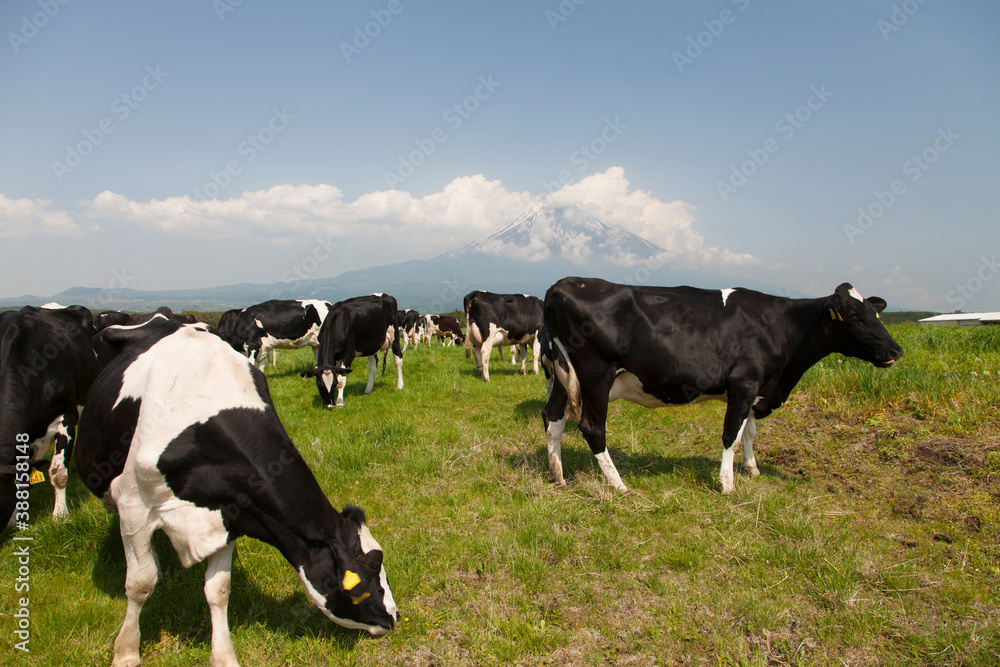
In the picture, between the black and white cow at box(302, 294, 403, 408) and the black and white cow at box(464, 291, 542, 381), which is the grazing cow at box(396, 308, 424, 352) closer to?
the black and white cow at box(464, 291, 542, 381)

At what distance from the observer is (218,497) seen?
3271 mm

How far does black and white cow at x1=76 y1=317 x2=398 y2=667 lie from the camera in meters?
3.23

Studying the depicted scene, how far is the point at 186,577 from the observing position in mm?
4387

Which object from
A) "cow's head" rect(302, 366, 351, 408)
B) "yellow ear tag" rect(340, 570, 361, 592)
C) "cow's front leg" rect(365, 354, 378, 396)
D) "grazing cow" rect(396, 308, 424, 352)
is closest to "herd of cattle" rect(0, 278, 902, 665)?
"yellow ear tag" rect(340, 570, 361, 592)

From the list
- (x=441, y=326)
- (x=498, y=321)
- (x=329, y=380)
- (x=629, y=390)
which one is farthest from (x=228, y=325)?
(x=441, y=326)

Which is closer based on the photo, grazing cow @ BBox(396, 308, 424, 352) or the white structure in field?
the white structure in field

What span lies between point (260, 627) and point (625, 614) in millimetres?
2633

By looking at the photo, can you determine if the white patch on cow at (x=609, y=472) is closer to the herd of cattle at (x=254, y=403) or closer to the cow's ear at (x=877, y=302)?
the herd of cattle at (x=254, y=403)

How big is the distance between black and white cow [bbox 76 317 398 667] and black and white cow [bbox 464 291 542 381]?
38.0 ft

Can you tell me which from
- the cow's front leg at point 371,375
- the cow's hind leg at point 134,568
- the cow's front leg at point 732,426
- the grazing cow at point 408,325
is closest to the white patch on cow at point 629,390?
the cow's front leg at point 732,426

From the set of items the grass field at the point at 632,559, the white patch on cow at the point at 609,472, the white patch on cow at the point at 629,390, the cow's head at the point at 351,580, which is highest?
the white patch on cow at the point at 629,390

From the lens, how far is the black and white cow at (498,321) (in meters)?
15.5

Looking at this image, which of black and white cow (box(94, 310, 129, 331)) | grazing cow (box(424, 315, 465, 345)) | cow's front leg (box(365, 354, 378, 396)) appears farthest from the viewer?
grazing cow (box(424, 315, 465, 345))

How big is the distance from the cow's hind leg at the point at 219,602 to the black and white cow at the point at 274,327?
12.2 meters
